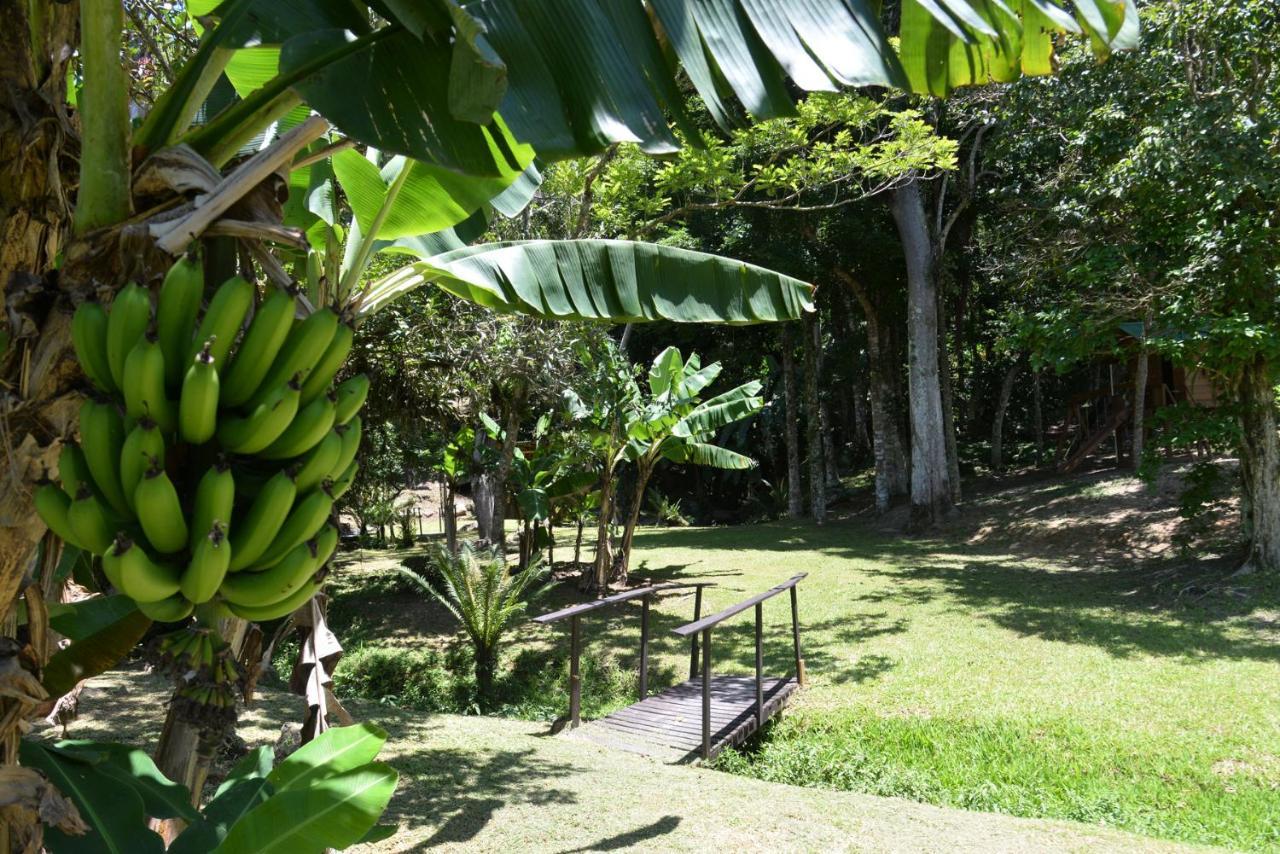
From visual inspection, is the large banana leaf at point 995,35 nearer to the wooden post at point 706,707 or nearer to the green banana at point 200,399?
the green banana at point 200,399

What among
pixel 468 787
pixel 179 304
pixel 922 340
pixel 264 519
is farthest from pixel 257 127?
pixel 922 340

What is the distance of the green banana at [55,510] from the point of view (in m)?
1.86

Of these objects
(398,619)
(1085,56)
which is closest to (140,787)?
(398,619)

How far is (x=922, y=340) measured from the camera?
18.5m

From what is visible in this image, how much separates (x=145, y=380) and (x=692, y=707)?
7.12 m

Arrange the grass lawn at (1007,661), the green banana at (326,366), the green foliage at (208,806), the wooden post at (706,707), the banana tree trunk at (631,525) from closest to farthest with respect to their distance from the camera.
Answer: the green banana at (326,366)
the green foliage at (208,806)
the grass lawn at (1007,661)
the wooden post at (706,707)
the banana tree trunk at (631,525)

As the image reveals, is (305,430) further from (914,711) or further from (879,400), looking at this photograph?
(879,400)

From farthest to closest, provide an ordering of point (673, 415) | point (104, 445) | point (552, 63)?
point (673, 415) → point (552, 63) → point (104, 445)

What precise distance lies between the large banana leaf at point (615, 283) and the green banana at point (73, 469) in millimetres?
1833

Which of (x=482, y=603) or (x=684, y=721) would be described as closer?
A: (x=684, y=721)

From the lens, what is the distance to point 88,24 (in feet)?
6.31

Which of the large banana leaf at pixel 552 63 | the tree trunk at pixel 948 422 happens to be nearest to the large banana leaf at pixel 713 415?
the tree trunk at pixel 948 422

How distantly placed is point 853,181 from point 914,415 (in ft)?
16.3

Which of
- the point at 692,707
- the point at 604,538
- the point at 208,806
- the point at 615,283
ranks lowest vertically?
the point at 692,707
